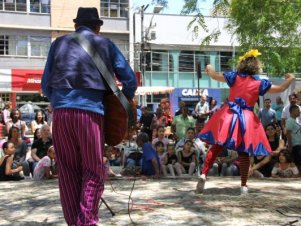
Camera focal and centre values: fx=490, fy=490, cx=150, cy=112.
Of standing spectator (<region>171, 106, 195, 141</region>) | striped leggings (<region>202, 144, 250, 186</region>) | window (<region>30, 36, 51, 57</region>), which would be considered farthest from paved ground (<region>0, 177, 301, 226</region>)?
window (<region>30, 36, 51, 57</region>)

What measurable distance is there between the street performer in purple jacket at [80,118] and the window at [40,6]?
34.5m

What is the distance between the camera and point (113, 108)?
3729 mm

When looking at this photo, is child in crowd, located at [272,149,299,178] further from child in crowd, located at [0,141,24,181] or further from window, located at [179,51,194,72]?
window, located at [179,51,194,72]

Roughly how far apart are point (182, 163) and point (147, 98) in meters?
29.6

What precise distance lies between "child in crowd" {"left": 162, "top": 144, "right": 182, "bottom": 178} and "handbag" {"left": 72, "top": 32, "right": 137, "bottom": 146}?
17.6 feet

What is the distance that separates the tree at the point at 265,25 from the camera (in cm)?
708

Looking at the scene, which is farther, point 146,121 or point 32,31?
point 32,31

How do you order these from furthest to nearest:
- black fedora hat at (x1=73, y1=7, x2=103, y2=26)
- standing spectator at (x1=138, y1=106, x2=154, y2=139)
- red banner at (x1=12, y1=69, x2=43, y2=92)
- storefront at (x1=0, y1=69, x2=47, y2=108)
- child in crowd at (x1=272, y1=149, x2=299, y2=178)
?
red banner at (x1=12, y1=69, x2=43, y2=92), storefront at (x1=0, y1=69, x2=47, y2=108), standing spectator at (x1=138, y1=106, x2=154, y2=139), child in crowd at (x1=272, y1=149, x2=299, y2=178), black fedora hat at (x1=73, y1=7, x2=103, y2=26)

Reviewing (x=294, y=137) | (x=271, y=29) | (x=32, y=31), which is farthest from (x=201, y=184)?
(x=32, y=31)

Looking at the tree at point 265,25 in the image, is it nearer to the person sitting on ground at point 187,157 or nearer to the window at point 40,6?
the person sitting on ground at point 187,157

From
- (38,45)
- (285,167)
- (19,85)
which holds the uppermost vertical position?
(38,45)

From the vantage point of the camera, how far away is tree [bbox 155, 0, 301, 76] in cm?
708

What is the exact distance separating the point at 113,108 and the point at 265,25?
689 centimetres

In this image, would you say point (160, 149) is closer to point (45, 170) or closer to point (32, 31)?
point (45, 170)
